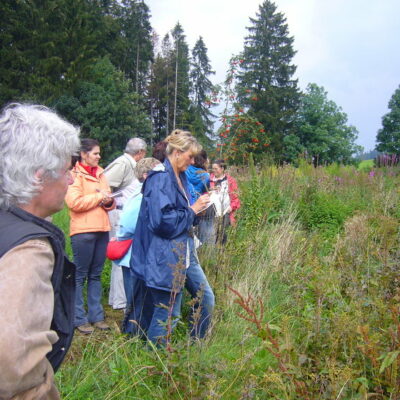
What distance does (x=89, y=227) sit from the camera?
4031 mm

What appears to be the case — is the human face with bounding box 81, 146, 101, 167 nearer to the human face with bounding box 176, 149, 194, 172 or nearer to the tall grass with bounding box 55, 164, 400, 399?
the human face with bounding box 176, 149, 194, 172

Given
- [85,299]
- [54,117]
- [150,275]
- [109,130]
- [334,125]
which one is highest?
[334,125]

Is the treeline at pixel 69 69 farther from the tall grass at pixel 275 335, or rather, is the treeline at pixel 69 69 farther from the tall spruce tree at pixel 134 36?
the tall grass at pixel 275 335

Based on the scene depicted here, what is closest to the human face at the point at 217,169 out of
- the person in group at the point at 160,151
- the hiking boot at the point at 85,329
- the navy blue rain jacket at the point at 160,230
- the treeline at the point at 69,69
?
the person in group at the point at 160,151

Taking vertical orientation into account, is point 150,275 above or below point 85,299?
above

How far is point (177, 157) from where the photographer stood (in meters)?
3.25

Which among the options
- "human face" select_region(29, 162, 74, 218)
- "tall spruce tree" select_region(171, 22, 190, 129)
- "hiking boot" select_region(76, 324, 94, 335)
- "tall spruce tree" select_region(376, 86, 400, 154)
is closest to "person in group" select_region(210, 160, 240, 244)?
"hiking boot" select_region(76, 324, 94, 335)

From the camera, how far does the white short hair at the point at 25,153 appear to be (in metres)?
1.32

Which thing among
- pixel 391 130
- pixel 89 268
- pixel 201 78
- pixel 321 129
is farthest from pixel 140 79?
pixel 89 268

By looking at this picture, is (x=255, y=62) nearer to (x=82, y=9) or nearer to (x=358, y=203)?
(x=82, y=9)

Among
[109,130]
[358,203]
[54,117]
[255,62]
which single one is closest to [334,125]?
[255,62]

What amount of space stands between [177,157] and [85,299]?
92.6 inches

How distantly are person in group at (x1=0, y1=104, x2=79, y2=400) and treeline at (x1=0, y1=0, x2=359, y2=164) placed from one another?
527 cm

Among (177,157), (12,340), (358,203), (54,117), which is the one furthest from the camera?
(358,203)
